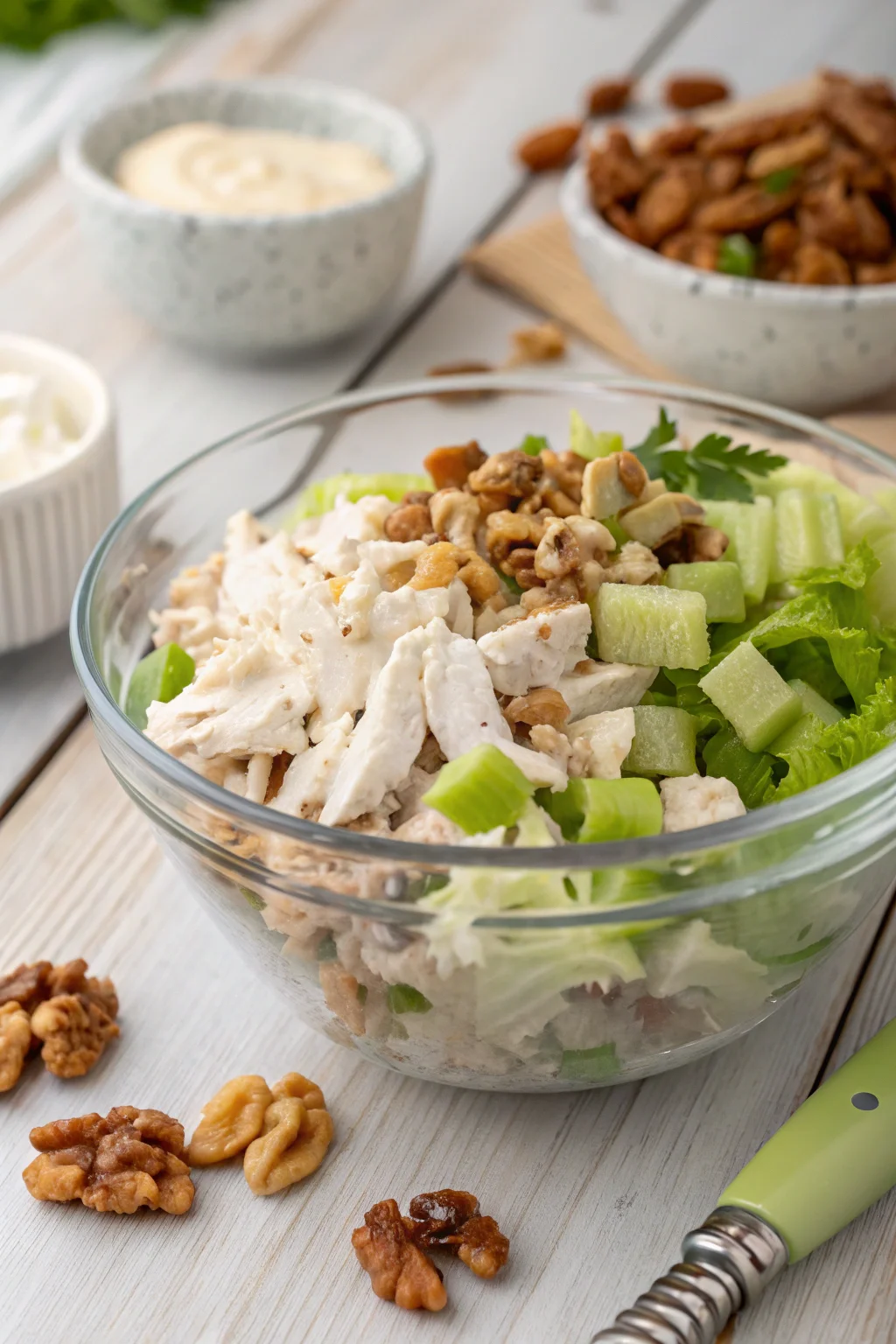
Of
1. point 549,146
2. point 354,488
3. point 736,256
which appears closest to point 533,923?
point 354,488

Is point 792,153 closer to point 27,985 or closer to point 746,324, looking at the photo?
point 746,324

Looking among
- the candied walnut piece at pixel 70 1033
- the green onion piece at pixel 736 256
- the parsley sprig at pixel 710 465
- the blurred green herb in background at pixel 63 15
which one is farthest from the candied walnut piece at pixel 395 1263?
the blurred green herb in background at pixel 63 15

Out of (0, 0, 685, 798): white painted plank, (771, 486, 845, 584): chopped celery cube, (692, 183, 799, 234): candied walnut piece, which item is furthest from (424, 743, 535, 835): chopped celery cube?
(692, 183, 799, 234): candied walnut piece

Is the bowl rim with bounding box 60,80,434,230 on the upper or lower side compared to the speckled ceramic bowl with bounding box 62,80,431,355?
upper

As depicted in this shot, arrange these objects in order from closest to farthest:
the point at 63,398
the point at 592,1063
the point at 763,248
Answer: the point at 592,1063, the point at 63,398, the point at 763,248

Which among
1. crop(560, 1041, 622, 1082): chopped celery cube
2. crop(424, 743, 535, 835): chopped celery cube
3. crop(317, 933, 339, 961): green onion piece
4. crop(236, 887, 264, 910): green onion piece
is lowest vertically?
crop(560, 1041, 622, 1082): chopped celery cube

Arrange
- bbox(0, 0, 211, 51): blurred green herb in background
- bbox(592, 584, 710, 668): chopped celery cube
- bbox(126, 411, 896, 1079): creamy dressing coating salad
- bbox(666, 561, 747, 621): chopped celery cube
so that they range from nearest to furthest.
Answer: bbox(126, 411, 896, 1079): creamy dressing coating salad → bbox(592, 584, 710, 668): chopped celery cube → bbox(666, 561, 747, 621): chopped celery cube → bbox(0, 0, 211, 51): blurred green herb in background

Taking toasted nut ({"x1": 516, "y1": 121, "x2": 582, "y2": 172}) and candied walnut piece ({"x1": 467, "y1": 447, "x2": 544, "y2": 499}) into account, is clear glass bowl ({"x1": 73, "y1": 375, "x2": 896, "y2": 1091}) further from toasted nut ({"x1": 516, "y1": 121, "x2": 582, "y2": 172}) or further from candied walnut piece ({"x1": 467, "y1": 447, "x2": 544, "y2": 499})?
toasted nut ({"x1": 516, "y1": 121, "x2": 582, "y2": 172})

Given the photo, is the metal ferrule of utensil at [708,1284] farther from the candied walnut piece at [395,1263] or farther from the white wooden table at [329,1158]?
the candied walnut piece at [395,1263]
